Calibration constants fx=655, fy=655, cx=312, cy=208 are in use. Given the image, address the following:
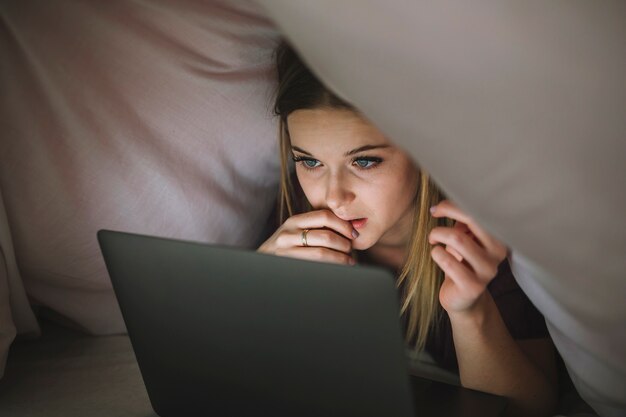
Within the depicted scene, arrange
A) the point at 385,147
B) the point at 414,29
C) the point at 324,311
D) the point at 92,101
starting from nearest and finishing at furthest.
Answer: the point at 414,29, the point at 324,311, the point at 385,147, the point at 92,101

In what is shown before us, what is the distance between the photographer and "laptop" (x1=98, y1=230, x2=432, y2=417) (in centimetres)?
59

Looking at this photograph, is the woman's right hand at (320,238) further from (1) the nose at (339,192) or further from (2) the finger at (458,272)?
(2) the finger at (458,272)

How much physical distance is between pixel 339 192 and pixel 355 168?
4cm

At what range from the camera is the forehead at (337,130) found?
0.87m

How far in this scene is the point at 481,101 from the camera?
20.1 inches

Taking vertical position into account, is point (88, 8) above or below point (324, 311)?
above

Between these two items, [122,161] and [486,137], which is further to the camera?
[122,161]

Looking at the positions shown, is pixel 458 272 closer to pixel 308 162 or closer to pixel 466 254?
pixel 466 254

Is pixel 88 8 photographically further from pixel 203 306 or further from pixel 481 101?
pixel 481 101

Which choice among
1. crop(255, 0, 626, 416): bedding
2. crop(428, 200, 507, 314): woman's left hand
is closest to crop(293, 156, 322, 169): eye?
crop(428, 200, 507, 314): woman's left hand

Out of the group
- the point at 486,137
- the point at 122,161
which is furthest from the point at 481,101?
the point at 122,161

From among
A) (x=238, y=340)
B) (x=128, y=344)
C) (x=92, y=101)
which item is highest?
(x=92, y=101)

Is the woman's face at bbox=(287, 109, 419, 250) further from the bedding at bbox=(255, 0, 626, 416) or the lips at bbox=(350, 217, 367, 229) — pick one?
the bedding at bbox=(255, 0, 626, 416)

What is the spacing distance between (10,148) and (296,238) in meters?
0.45
